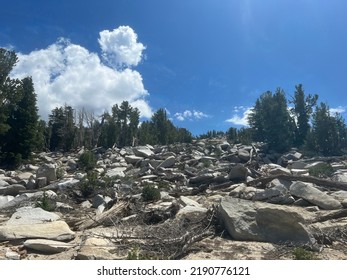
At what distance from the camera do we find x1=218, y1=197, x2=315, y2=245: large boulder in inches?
335

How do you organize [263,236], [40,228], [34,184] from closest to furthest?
1. [263,236]
2. [40,228]
3. [34,184]

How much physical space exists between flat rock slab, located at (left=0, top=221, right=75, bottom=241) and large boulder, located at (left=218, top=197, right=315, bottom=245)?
4.52 m

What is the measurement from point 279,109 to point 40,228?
1732 inches

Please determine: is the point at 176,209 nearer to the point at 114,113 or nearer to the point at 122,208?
the point at 122,208

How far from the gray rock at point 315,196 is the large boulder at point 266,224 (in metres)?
3.73

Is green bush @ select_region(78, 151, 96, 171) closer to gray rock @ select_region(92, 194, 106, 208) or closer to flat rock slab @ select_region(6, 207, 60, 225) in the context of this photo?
gray rock @ select_region(92, 194, 106, 208)

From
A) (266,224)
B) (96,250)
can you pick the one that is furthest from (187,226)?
(96,250)

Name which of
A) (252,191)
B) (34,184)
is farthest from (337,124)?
(34,184)

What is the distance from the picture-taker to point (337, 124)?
144ft

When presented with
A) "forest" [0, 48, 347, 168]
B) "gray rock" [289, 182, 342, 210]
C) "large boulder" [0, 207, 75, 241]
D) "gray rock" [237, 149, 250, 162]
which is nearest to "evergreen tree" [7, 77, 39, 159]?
"forest" [0, 48, 347, 168]

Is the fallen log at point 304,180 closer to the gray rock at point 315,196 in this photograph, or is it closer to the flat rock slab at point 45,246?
the gray rock at point 315,196

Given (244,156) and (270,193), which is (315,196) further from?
(244,156)

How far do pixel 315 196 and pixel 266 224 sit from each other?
4.63 m
